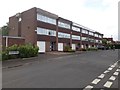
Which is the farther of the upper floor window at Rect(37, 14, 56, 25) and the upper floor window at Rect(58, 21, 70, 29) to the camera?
the upper floor window at Rect(58, 21, 70, 29)

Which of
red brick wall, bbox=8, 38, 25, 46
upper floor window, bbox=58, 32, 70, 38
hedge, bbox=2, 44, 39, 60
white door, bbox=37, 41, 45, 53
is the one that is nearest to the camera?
hedge, bbox=2, 44, 39, 60

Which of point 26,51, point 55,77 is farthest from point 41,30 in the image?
point 55,77

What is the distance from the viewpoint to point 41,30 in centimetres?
4744

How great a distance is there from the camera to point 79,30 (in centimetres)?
7844

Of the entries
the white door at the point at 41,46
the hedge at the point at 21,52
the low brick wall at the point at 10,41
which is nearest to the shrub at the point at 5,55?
the hedge at the point at 21,52

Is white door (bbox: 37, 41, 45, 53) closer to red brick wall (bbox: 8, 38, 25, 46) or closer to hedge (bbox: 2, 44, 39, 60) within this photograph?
red brick wall (bbox: 8, 38, 25, 46)

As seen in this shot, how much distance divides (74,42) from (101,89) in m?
63.9

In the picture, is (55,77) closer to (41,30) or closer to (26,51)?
(26,51)

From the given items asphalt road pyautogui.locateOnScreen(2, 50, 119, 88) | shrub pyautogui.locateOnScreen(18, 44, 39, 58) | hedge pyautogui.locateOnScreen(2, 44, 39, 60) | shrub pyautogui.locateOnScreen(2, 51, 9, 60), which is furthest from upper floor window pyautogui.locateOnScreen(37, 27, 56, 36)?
→ asphalt road pyautogui.locateOnScreen(2, 50, 119, 88)

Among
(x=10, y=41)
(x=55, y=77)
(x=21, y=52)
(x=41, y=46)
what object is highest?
(x=10, y=41)

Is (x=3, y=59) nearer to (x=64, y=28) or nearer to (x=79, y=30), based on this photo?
(x=64, y=28)

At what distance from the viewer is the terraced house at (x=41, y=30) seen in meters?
44.8

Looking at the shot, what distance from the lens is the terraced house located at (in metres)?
44.8

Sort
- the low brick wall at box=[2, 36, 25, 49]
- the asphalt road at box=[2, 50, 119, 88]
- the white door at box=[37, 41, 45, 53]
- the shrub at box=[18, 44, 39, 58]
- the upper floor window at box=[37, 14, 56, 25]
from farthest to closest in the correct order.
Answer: the upper floor window at box=[37, 14, 56, 25], the white door at box=[37, 41, 45, 53], the low brick wall at box=[2, 36, 25, 49], the shrub at box=[18, 44, 39, 58], the asphalt road at box=[2, 50, 119, 88]
